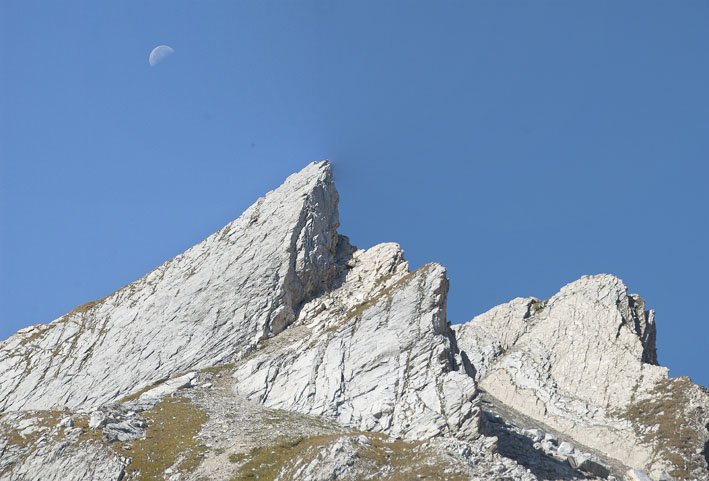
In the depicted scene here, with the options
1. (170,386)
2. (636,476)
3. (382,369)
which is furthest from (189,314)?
(636,476)

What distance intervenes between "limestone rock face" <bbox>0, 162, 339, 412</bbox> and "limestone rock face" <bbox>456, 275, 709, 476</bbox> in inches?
1071

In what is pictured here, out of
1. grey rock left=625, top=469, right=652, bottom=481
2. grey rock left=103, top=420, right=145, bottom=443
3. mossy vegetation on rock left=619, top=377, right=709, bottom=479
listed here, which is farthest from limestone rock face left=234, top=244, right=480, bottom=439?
mossy vegetation on rock left=619, top=377, right=709, bottom=479

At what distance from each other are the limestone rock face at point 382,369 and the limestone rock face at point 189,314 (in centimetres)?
606

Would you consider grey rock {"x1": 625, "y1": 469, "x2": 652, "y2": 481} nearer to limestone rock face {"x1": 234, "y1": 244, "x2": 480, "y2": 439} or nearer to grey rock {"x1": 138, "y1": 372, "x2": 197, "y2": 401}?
limestone rock face {"x1": 234, "y1": 244, "x2": 480, "y2": 439}

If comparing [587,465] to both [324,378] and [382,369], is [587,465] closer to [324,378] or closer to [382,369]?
[382,369]

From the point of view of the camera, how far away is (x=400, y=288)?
266 ft

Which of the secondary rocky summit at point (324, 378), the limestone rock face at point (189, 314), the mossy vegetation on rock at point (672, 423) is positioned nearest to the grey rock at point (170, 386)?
the secondary rocky summit at point (324, 378)

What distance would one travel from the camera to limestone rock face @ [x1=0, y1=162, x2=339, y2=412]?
83500mm

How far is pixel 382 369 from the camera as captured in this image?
228ft

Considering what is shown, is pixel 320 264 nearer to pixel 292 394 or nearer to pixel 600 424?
pixel 292 394

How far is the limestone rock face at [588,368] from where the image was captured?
79188 mm

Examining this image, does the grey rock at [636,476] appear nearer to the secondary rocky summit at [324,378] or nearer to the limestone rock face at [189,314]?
the secondary rocky summit at [324,378]

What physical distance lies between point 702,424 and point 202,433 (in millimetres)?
51566

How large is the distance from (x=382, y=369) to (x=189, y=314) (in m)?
29.8
